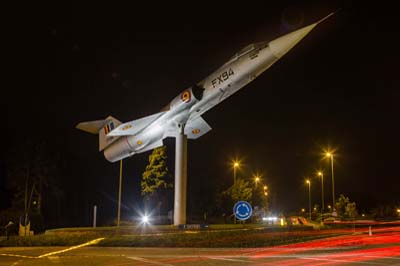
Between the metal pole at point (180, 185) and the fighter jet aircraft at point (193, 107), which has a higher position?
the fighter jet aircraft at point (193, 107)

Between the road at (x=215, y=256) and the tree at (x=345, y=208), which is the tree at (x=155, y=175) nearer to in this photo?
the road at (x=215, y=256)

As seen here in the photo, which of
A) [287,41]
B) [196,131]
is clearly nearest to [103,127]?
[196,131]

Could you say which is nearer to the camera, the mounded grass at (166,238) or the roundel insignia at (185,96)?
the mounded grass at (166,238)

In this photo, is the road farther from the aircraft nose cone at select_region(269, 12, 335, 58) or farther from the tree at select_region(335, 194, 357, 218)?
the tree at select_region(335, 194, 357, 218)

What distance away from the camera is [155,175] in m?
42.3

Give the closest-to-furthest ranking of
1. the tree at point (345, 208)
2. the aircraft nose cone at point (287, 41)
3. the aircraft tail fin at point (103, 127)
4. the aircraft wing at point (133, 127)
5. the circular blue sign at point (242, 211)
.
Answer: the circular blue sign at point (242, 211) → the aircraft nose cone at point (287, 41) → the aircraft wing at point (133, 127) → the aircraft tail fin at point (103, 127) → the tree at point (345, 208)

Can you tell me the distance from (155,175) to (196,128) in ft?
42.0

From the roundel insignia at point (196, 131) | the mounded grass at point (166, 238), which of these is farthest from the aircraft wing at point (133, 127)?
the mounded grass at point (166, 238)

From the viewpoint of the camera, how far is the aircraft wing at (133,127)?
2862 centimetres

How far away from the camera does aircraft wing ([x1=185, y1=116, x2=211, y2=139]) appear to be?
30.7 m

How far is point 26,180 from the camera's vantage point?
49.8 meters

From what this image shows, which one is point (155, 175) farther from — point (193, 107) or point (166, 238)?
point (166, 238)

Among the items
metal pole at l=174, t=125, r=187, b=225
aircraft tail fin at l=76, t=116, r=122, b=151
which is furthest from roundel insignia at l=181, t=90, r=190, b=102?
aircraft tail fin at l=76, t=116, r=122, b=151

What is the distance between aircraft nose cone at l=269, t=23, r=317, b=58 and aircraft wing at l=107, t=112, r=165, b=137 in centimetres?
971
